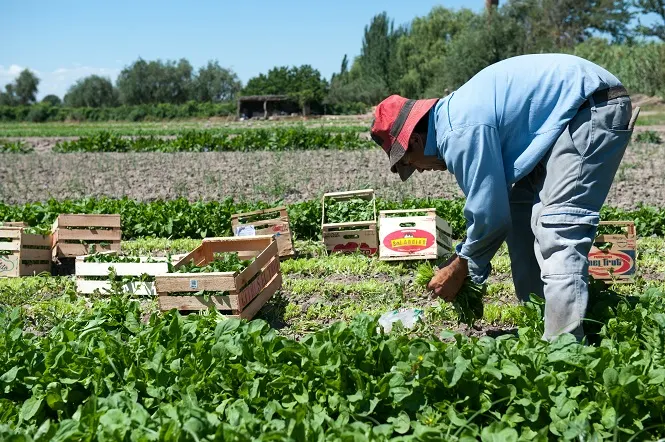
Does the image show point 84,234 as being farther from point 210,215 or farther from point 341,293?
point 341,293

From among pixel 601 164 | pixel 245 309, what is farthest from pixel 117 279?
pixel 601 164

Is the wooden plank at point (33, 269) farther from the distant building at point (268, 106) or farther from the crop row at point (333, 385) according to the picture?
the distant building at point (268, 106)

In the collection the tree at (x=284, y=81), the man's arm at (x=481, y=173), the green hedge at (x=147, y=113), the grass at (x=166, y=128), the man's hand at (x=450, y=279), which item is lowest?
the man's hand at (x=450, y=279)

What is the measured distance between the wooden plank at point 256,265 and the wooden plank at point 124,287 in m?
0.92

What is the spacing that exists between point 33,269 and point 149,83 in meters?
78.9

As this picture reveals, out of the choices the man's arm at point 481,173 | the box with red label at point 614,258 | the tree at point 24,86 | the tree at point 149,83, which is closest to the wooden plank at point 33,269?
the man's arm at point 481,173

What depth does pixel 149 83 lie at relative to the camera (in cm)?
8219

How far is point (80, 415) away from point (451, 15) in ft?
210

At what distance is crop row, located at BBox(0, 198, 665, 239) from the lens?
7770mm

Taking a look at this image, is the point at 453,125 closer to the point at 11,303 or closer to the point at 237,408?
the point at 237,408

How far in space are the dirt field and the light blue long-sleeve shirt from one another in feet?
20.7

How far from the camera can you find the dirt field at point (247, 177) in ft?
36.2

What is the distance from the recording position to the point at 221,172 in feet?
44.2

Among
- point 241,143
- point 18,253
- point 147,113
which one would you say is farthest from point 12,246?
point 147,113
